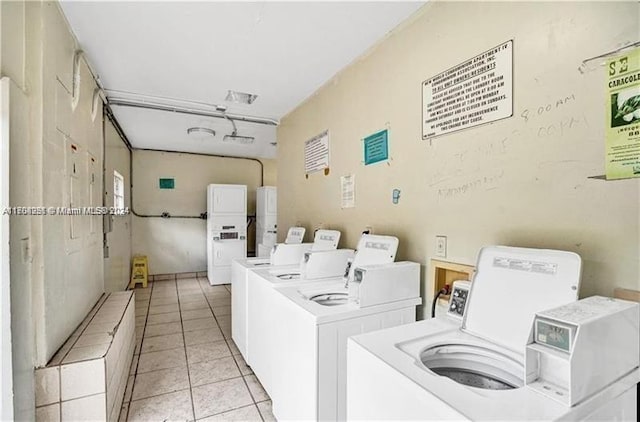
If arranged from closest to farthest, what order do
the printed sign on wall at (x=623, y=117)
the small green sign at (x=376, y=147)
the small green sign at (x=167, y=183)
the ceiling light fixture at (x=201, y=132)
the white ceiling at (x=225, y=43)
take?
the printed sign on wall at (x=623, y=117) → the white ceiling at (x=225, y=43) → the small green sign at (x=376, y=147) → the ceiling light fixture at (x=201, y=132) → the small green sign at (x=167, y=183)

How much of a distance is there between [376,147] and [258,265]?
4.87 feet

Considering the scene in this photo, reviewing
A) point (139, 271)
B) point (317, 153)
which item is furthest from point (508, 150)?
point (139, 271)

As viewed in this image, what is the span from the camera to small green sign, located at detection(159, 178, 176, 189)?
604 centimetres

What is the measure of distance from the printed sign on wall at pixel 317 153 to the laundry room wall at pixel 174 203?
11.9 feet

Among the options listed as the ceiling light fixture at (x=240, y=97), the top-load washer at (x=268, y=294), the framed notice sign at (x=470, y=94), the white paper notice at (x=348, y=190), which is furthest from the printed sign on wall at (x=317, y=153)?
the framed notice sign at (x=470, y=94)

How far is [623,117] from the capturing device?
108 centimetres

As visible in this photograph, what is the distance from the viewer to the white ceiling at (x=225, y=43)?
74.0 inches

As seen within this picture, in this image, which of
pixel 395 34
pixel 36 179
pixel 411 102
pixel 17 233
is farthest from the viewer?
pixel 395 34

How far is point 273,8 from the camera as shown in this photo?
1.85 metres

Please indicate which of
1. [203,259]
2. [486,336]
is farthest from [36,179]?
[203,259]

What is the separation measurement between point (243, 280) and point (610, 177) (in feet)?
7.98

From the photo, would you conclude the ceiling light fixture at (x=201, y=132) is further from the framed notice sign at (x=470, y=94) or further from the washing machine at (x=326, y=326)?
the framed notice sign at (x=470, y=94)

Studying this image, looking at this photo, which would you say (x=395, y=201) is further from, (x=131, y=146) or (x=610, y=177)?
(x=131, y=146)

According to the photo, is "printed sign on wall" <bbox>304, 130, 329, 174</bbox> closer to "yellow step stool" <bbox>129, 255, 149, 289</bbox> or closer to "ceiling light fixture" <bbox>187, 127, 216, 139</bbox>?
"ceiling light fixture" <bbox>187, 127, 216, 139</bbox>
